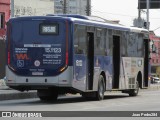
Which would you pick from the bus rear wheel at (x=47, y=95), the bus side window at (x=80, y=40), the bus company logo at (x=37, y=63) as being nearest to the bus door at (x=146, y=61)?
the bus rear wheel at (x=47, y=95)

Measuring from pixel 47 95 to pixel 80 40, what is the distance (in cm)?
300

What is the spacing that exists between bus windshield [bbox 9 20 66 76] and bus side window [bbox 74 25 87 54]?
2.01ft

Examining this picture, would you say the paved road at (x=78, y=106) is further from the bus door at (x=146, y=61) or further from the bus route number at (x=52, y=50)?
the bus door at (x=146, y=61)

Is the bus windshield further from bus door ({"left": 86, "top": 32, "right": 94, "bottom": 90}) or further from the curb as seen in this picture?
the curb

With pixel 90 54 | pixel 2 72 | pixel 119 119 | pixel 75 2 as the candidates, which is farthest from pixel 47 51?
pixel 75 2

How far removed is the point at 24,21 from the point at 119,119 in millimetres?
8529

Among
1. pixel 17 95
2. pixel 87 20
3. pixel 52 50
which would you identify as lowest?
pixel 17 95

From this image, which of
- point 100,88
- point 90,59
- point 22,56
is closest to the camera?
point 22,56

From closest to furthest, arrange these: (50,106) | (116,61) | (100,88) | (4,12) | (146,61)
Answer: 1. (50,106)
2. (100,88)
3. (116,61)
4. (146,61)
5. (4,12)

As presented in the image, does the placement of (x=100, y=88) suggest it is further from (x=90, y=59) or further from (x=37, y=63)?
(x=37, y=63)

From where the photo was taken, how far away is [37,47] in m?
25.5

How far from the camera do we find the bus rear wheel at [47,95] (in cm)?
2754

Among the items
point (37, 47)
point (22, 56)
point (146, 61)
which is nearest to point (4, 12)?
point (146, 61)

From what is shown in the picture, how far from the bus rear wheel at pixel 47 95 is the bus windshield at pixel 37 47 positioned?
7.06 ft
